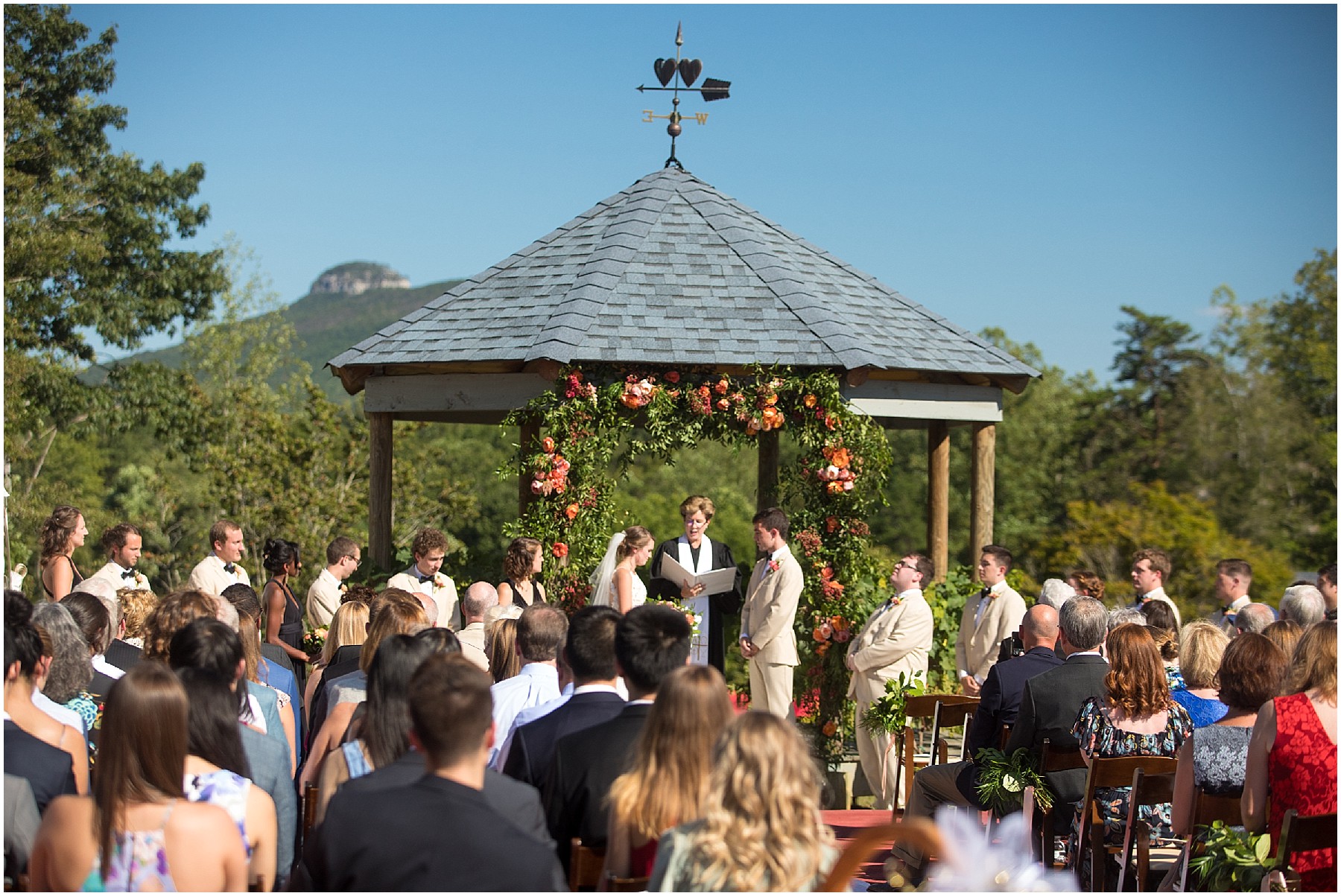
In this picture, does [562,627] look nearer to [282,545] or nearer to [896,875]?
[896,875]

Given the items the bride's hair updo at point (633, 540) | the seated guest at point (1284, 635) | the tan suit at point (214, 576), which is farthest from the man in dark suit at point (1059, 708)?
the tan suit at point (214, 576)

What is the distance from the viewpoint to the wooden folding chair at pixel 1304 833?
4.18 metres

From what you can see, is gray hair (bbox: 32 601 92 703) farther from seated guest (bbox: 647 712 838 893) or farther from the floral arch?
the floral arch

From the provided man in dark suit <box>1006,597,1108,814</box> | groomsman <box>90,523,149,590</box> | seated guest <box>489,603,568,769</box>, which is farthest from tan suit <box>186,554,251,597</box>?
man in dark suit <box>1006,597,1108,814</box>

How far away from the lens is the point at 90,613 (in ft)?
17.5

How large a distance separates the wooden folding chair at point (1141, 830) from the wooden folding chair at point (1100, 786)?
0.12 feet

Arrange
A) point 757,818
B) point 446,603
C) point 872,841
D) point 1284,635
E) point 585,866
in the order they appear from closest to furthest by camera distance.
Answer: point 872,841 < point 757,818 < point 585,866 < point 1284,635 < point 446,603

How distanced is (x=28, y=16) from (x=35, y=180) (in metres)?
2.87

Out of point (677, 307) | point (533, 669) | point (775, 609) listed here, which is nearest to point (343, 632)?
point (533, 669)

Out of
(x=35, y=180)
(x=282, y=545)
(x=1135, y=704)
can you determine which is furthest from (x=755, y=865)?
(x=35, y=180)

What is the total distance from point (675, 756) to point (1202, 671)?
3458 mm

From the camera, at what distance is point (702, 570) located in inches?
390

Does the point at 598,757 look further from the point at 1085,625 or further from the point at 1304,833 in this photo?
the point at 1085,625

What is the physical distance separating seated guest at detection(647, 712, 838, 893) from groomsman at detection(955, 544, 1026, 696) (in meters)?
5.78
